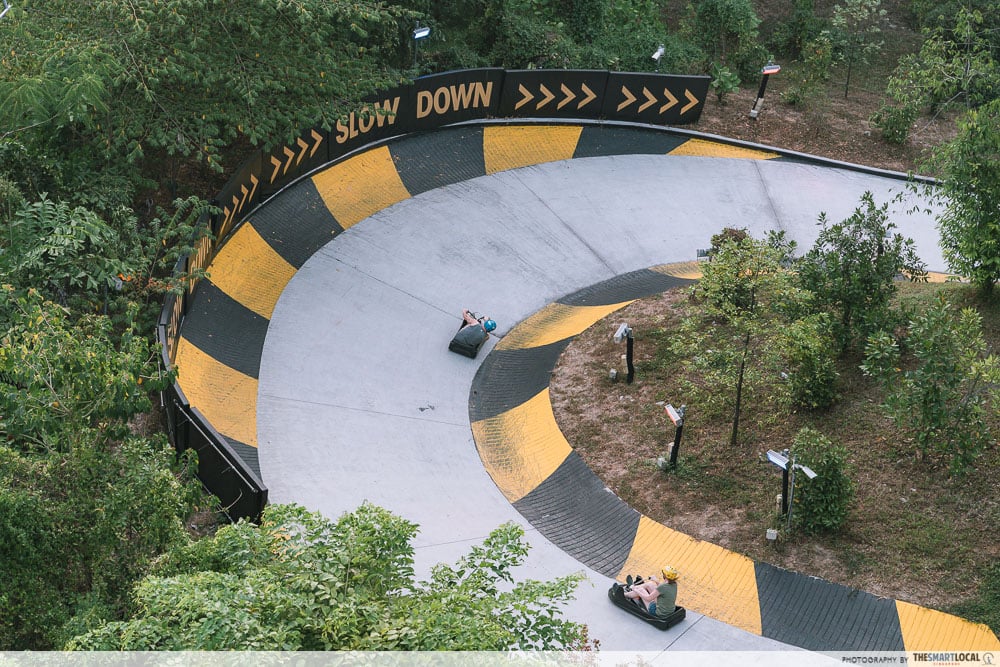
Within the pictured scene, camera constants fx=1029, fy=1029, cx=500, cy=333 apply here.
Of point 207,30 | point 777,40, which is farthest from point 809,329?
point 777,40

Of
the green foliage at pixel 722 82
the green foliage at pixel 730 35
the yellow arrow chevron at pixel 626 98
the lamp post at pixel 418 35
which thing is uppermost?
the green foliage at pixel 730 35

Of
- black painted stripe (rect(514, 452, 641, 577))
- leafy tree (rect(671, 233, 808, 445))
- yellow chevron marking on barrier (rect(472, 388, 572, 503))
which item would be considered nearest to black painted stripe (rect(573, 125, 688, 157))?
leafy tree (rect(671, 233, 808, 445))

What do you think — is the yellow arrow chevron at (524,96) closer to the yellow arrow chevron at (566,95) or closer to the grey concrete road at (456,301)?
the yellow arrow chevron at (566,95)

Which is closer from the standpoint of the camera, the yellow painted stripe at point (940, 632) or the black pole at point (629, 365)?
the yellow painted stripe at point (940, 632)

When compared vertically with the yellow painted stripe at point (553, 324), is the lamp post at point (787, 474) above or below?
below

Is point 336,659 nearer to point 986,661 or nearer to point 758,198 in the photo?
point 986,661

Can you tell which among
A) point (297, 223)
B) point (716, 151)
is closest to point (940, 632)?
point (297, 223)

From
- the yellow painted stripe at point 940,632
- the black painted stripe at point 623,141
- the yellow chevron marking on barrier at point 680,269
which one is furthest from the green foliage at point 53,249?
the black painted stripe at point 623,141
